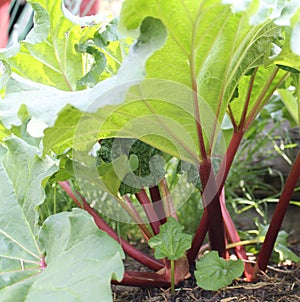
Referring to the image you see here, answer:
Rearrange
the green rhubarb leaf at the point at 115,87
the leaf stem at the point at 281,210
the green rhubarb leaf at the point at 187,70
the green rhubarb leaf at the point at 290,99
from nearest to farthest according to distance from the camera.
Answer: the green rhubarb leaf at the point at 115,87
the green rhubarb leaf at the point at 187,70
the leaf stem at the point at 281,210
the green rhubarb leaf at the point at 290,99

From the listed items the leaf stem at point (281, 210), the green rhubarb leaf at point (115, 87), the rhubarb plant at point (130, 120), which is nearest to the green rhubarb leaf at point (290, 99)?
the rhubarb plant at point (130, 120)

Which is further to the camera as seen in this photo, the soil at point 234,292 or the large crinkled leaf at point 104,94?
the soil at point 234,292

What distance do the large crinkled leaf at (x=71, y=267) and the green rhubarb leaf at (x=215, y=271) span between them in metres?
0.31

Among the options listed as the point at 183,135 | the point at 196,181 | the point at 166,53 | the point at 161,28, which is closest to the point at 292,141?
the point at 196,181

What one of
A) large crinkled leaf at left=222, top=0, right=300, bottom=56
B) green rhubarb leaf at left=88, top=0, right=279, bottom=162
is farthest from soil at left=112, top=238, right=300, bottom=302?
large crinkled leaf at left=222, top=0, right=300, bottom=56

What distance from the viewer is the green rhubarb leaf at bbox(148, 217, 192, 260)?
3.27ft

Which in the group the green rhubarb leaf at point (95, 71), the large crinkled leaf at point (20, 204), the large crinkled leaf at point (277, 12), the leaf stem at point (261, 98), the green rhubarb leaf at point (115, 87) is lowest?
the large crinkled leaf at point (20, 204)

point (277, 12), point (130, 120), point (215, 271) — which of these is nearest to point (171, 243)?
point (215, 271)

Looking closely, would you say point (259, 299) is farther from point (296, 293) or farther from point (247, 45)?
point (247, 45)

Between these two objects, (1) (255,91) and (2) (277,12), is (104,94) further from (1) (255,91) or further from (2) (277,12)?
(1) (255,91)

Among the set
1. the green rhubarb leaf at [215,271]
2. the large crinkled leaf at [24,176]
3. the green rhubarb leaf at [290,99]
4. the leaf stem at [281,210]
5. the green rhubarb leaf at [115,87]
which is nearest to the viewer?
the green rhubarb leaf at [115,87]

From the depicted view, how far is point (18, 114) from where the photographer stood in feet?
2.40

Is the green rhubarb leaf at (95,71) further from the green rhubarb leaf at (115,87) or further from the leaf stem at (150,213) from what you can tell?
the leaf stem at (150,213)

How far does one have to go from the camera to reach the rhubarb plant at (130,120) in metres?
0.70
